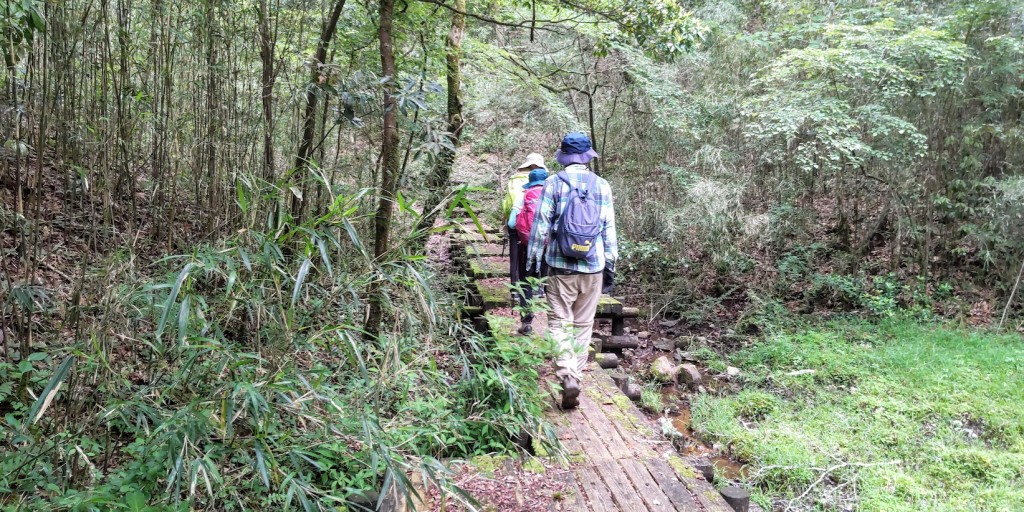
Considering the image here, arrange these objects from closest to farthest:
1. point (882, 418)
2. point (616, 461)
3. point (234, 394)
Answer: point (234, 394) → point (616, 461) → point (882, 418)

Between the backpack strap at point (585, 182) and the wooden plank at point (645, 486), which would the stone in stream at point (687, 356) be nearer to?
A: the backpack strap at point (585, 182)

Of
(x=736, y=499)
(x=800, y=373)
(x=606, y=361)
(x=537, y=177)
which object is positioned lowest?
(x=800, y=373)

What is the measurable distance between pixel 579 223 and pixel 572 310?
0.71 metres

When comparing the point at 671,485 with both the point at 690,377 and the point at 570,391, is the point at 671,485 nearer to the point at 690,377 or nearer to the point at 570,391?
the point at 570,391

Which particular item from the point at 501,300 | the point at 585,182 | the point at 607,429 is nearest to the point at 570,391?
the point at 607,429

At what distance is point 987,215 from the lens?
29.6ft

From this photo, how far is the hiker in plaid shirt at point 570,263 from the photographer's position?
4188mm

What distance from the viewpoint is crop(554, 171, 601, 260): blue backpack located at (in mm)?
4148

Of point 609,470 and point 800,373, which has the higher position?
point 609,470

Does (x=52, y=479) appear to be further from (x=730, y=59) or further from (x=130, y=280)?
(x=730, y=59)

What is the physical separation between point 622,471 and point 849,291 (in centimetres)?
750

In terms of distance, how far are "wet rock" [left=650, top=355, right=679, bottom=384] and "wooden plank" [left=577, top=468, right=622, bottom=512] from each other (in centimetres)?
412

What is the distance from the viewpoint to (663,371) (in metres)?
7.40

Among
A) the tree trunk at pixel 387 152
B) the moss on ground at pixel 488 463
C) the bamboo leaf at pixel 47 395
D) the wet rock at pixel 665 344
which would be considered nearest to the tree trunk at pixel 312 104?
the tree trunk at pixel 387 152
